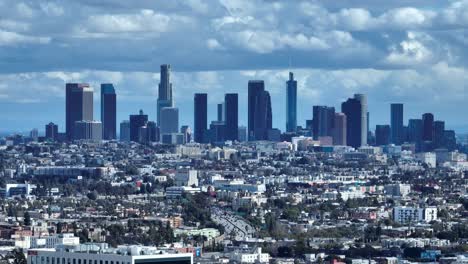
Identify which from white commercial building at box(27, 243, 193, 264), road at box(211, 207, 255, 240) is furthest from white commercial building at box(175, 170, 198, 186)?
white commercial building at box(27, 243, 193, 264)

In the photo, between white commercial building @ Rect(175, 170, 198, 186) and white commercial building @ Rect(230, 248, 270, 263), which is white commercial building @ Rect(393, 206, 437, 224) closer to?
white commercial building @ Rect(230, 248, 270, 263)

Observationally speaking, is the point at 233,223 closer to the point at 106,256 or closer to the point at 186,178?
the point at 186,178

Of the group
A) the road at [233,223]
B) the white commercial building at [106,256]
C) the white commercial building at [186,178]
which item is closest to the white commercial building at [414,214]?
the road at [233,223]

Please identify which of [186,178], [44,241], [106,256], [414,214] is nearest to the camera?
[106,256]

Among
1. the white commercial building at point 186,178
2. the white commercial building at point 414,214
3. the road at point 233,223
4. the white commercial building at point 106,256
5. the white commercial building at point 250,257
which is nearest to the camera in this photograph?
the white commercial building at point 106,256

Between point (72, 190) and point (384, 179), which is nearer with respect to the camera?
point (72, 190)

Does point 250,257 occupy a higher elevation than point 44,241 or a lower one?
lower

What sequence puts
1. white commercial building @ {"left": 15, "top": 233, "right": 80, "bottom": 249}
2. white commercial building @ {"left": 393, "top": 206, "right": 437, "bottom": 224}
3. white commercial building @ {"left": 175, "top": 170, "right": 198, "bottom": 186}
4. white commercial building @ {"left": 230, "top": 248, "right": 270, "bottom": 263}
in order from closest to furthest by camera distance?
1. white commercial building @ {"left": 15, "top": 233, "right": 80, "bottom": 249}
2. white commercial building @ {"left": 230, "top": 248, "right": 270, "bottom": 263}
3. white commercial building @ {"left": 393, "top": 206, "right": 437, "bottom": 224}
4. white commercial building @ {"left": 175, "top": 170, "right": 198, "bottom": 186}

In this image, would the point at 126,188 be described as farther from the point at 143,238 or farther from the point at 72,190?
the point at 143,238

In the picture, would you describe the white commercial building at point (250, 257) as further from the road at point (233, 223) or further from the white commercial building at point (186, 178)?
the white commercial building at point (186, 178)

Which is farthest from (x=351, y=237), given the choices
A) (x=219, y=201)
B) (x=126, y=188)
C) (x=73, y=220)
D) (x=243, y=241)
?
(x=126, y=188)

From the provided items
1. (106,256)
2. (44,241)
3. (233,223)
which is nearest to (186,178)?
(233,223)
